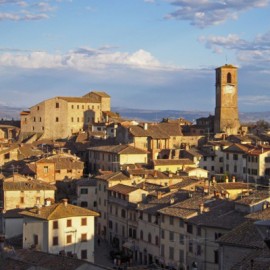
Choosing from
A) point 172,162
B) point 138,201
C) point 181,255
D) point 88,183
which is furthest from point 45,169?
point 181,255

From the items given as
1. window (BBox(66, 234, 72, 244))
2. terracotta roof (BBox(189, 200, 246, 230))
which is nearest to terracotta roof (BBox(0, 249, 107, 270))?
window (BBox(66, 234, 72, 244))

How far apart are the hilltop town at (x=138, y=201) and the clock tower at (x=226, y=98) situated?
41cm

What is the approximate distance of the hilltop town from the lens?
37.6 metres

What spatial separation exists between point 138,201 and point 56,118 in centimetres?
5950

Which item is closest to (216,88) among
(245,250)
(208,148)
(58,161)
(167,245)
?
(208,148)

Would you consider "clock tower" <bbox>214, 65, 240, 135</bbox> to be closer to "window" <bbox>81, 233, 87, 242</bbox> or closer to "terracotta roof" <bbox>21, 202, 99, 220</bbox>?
"terracotta roof" <bbox>21, 202, 99, 220</bbox>

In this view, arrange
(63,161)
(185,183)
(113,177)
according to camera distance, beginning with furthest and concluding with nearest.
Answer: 1. (63,161)
2. (113,177)
3. (185,183)

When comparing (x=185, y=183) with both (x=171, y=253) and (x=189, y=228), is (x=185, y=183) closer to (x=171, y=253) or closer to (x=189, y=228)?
(x=171, y=253)

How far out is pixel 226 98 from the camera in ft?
333

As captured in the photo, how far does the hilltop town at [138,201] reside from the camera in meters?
37.6

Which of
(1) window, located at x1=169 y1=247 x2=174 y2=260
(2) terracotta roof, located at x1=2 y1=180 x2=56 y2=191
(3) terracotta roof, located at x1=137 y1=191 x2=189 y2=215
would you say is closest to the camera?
(1) window, located at x1=169 y1=247 x2=174 y2=260

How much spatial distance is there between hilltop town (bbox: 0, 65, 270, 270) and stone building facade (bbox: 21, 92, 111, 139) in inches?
590

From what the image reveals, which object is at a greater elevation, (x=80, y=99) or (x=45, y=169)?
(x=80, y=99)

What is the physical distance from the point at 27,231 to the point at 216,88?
6316 cm
